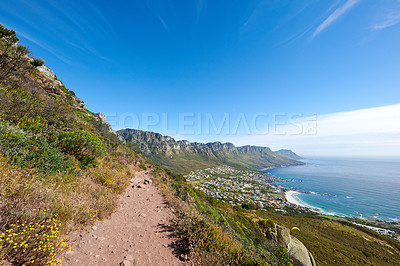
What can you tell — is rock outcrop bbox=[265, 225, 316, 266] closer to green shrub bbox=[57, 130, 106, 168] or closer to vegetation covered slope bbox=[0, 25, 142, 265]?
vegetation covered slope bbox=[0, 25, 142, 265]

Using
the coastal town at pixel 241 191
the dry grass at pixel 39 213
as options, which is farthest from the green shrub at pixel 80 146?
the coastal town at pixel 241 191

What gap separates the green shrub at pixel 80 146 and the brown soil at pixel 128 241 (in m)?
4.10

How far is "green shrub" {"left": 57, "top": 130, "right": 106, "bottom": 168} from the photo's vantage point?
788 centimetres

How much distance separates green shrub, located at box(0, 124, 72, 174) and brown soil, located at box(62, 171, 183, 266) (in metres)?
3.12

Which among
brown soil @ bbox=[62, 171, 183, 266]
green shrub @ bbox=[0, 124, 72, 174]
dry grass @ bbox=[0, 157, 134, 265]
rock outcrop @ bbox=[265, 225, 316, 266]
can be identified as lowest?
rock outcrop @ bbox=[265, 225, 316, 266]

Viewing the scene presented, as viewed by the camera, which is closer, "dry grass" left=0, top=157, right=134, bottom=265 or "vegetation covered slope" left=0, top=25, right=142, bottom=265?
"dry grass" left=0, top=157, right=134, bottom=265

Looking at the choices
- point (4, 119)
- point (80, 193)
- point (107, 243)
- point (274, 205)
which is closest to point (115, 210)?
point (80, 193)

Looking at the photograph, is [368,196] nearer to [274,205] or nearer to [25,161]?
[274,205]

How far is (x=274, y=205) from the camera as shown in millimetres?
75812

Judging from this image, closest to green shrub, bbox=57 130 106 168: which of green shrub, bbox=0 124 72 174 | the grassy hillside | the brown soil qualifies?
the grassy hillside

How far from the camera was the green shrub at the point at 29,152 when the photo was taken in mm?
4902

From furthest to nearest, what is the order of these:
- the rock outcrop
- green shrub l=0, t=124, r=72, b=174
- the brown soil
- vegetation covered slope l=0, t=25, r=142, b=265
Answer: the rock outcrop, green shrub l=0, t=124, r=72, b=174, the brown soil, vegetation covered slope l=0, t=25, r=142, b=265

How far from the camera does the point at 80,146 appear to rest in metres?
8.51

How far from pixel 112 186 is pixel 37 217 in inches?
201
